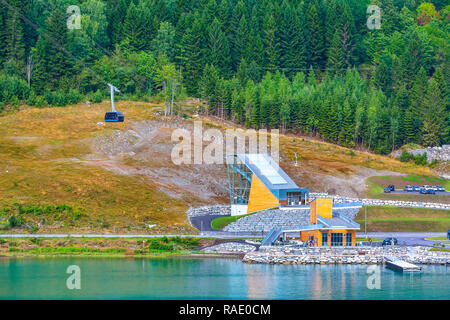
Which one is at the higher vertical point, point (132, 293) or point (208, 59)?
point (208, 59)

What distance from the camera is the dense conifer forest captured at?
525ft

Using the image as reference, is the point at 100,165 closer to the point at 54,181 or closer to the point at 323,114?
A: the point at 54,181

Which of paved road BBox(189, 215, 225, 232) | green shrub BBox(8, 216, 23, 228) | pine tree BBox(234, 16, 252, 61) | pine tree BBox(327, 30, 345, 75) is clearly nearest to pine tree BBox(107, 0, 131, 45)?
pine tree BBox(234, 16, 252, 61)

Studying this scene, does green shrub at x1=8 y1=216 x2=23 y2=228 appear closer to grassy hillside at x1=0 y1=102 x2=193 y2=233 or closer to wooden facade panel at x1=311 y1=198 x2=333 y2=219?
grassy hillside at x1=0 y1=102 x2=193 y2=233

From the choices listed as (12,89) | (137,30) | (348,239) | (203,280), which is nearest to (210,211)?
(348,239)

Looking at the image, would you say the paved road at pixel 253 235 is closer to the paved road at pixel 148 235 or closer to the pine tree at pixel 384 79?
the paved road at pixel 148 235

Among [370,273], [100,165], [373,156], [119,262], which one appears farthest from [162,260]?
[373,156]

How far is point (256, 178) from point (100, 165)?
26.9m

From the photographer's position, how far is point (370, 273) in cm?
8456

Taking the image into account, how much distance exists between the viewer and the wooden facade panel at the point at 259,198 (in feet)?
358

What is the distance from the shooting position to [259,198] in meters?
110

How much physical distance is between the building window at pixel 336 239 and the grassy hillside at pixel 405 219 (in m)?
13.1

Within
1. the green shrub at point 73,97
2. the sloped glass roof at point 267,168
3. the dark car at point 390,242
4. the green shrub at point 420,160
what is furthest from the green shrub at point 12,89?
the dark car at point 390,242

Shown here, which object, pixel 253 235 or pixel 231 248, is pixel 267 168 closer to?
pixel 253 235
